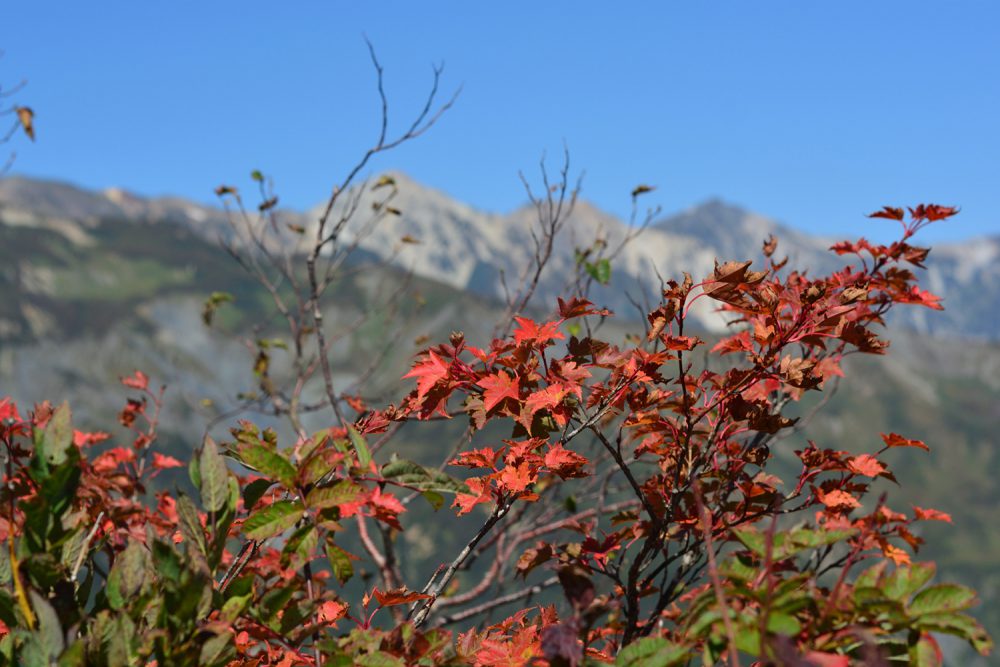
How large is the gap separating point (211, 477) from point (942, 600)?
128cm

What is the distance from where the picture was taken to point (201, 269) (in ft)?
143

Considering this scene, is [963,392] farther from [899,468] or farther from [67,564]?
[67,564]

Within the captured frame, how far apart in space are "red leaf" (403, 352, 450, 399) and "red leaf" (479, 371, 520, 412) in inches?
4.3

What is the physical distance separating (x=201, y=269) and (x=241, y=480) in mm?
44227

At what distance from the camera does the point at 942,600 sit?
3.71ft

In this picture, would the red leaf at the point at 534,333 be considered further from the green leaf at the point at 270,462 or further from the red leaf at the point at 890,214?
the red leaf at the point at 890,214

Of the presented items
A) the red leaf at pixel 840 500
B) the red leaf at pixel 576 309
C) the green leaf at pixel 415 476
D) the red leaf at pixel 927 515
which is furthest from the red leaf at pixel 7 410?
the red leaf at pixel 927 515

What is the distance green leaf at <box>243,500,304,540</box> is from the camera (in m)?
1.34

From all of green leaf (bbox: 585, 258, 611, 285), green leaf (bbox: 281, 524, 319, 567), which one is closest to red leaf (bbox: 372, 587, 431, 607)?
green leaf (bbox: 281, 524, 319, 567)

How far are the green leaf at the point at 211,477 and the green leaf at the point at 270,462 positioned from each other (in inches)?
2.0

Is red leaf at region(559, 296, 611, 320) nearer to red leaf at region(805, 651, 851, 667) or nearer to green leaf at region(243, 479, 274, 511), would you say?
green leaf at region(243, 479, 274, 511)

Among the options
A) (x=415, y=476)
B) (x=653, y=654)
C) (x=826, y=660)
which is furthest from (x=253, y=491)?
(x=826, y=660)

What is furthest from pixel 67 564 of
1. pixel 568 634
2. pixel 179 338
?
pixel 179 338

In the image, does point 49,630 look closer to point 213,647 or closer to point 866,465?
point 213,647
